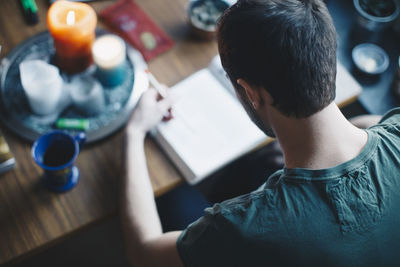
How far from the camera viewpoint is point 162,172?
1.08 m

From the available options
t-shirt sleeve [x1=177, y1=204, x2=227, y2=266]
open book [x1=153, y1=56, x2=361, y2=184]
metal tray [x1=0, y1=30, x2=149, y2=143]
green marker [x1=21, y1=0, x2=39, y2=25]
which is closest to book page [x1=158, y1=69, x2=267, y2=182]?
open book [x1=153, y1=56, x2=361, y2=184]

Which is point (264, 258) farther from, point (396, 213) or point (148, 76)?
point (148, 76)

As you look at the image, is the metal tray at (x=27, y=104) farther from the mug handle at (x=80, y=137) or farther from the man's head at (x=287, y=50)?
the man's head at (x=287, y=50)

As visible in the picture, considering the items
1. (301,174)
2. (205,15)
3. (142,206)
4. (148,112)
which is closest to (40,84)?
(148,112)

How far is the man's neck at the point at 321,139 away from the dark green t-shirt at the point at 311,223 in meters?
0.02

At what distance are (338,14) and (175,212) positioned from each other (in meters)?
0.86

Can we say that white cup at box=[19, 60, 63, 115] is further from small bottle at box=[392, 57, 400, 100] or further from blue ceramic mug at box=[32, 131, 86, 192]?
small bottle at box=[392, 57, 400, 100]

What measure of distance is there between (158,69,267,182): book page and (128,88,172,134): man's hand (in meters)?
0.03

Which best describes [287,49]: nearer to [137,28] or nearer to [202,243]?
[202,243]

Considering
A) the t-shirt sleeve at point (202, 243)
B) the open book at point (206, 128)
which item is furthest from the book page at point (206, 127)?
the t-shirt sleeve at point (202, 243)

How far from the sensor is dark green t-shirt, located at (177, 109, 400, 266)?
0.78m

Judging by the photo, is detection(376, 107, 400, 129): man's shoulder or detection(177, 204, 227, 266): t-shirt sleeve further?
detection(376, 107, 400, 129): man's shoulder

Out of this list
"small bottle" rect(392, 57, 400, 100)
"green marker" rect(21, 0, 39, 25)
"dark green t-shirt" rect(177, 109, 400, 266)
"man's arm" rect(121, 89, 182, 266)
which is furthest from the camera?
"small bottle" rect(392, 57, 400, 100)

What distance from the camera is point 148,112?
1099mm
